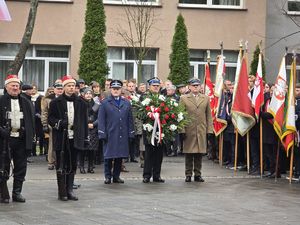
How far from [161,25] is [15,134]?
20.1 metres

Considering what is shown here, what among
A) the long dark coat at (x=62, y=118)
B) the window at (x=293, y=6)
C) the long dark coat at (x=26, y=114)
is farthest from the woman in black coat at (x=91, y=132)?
the window at (x=293, y=6)

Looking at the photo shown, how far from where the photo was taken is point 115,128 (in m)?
17.7

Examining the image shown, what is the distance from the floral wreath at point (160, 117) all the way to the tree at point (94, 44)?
45.1 feet

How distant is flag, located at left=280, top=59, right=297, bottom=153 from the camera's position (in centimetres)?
1870

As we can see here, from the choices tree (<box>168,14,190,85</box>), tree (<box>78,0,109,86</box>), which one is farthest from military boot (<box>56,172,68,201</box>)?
tree (<box>168,14,190,85</box>)

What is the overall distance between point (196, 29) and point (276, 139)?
15.1 meters

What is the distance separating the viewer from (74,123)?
48.9 feet

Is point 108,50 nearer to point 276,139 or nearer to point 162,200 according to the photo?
point 276,139

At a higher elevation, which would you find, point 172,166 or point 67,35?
point 67,35

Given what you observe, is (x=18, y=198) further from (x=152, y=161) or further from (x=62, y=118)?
(x=152, y=161)

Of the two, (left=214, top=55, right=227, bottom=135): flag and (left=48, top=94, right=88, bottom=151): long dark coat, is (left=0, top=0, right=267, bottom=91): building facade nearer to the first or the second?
(left=214, top=55, right=227, bottom=135): flag

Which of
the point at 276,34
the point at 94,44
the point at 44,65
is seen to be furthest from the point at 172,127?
the point at 276,34

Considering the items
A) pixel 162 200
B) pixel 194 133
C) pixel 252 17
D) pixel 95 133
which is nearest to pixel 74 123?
pixel 162 200

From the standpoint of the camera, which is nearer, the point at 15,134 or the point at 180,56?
the point at 15,134
